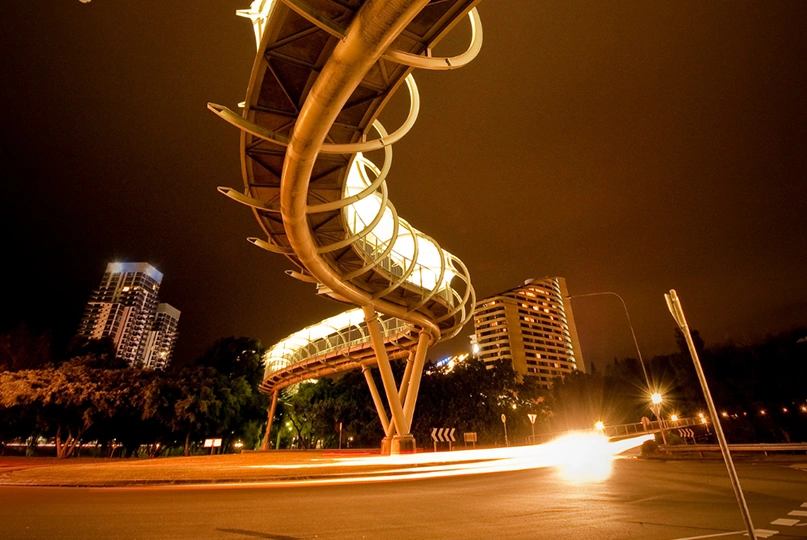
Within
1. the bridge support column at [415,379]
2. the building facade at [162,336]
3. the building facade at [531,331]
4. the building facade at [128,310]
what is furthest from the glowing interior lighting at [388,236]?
the building facade at [162,336]

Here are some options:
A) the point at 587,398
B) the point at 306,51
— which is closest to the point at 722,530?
the point at 306,51

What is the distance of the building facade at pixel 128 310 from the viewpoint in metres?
159

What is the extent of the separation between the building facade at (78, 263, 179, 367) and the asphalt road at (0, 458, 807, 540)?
179706 millimetres

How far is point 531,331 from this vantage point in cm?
15712

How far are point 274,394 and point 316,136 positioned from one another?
50912mm

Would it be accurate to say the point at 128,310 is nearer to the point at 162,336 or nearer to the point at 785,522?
the point at 162,336

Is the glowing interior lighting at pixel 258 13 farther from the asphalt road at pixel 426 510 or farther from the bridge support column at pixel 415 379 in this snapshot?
the bridge support column at pixel 415 379

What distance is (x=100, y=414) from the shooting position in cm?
3281

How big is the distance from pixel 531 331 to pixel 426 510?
15927 cm

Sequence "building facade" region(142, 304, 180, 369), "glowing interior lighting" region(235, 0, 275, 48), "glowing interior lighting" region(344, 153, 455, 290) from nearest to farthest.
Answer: "glowing interior lighting" region(235, 0, 275, 48)
"glowing interior lighting" region(344, 153, 455, 290)
"building facade" region(142, 304, 180, 369)

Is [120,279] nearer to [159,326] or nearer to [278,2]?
[159,326]

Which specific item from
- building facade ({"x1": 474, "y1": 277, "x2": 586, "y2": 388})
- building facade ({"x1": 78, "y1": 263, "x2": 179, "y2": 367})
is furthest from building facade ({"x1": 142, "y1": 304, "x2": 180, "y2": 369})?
building facade ({"x1": 474, "y1": 277, "x2": 586, "y2": 388})

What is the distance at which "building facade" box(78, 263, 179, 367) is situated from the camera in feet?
523

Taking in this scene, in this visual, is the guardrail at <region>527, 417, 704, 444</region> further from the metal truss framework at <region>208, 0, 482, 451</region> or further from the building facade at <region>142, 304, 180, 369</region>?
the building facade at <region>142, 304, 180, 369</region>
